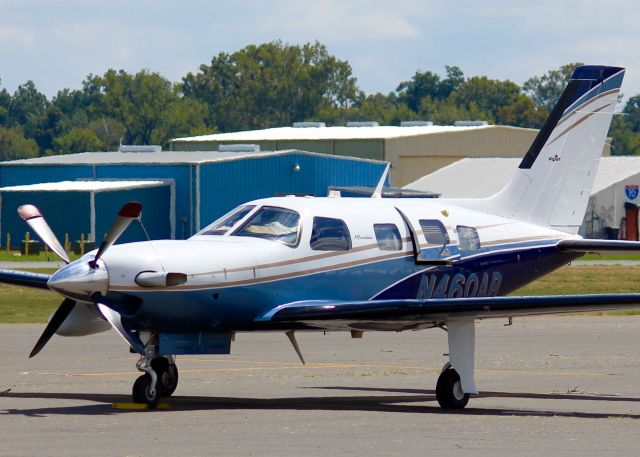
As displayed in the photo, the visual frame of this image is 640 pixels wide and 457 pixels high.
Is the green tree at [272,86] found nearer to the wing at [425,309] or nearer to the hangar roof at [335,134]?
the hangar roof at [335,134]

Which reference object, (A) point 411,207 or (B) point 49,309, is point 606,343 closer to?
(A) point 411,207

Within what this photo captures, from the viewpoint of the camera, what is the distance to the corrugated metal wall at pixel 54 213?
67812mm

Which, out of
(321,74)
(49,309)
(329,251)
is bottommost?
(49,309)

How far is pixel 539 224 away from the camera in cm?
2064

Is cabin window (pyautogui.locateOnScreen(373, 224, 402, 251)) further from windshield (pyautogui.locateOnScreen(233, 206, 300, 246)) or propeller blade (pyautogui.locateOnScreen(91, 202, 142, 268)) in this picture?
propeller blade (pyautogui.locateOnScreen(91, 202, 142, 268))

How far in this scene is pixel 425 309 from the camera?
16359 mm

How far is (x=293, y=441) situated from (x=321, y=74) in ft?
566

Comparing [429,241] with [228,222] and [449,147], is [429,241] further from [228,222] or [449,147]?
[449,147]

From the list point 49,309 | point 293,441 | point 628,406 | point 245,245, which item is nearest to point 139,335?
point 245,245

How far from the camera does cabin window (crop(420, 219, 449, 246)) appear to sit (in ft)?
60.0

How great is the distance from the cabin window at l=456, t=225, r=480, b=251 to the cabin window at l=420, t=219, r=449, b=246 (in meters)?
0.28

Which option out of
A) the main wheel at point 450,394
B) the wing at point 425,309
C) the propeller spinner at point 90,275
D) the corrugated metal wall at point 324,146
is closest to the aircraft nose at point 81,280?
the propeller spinner at point 90,275

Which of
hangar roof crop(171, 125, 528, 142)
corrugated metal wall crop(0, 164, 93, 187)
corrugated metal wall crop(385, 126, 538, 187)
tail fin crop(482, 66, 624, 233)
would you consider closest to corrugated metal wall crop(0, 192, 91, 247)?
corrugated metal wall crop(0, 164, 93, 187)

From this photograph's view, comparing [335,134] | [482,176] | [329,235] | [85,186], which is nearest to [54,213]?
[85,186]
